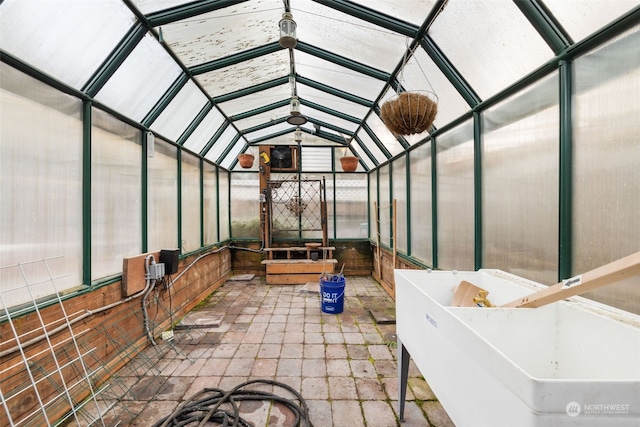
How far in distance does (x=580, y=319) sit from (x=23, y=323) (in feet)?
10.5

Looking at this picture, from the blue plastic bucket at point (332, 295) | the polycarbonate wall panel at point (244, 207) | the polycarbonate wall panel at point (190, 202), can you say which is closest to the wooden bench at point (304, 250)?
the polycarbonate wall panel at point (244, 207)

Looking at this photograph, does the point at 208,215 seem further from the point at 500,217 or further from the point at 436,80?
the point at 500,217

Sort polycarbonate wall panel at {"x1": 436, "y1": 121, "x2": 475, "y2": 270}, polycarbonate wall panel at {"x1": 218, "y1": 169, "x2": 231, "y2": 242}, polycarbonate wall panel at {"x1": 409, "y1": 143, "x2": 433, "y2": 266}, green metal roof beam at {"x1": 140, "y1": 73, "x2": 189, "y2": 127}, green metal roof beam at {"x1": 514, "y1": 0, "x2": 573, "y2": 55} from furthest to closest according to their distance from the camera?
polycarbonate wall panel at {"x1": 218, "y1": 169, "x2": 231, "y2": 242} → polycarbonate wall panel at {"x1": 409, "y1": 143, "x2": 433, "y2": 266} → green metal roof beam at {"x1": 140, "y1": 73, "x2": 189, "y2": 127} → polycarbonate wall panel at {"x1": 436, "y1": 121, "x2": 475, "y2": 270} → green metal roof beam at {"x1": 514, "y1": 0, "x2": 573, "y2": 55}

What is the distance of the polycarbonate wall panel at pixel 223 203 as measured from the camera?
6.46m

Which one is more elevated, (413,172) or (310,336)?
(413,172)

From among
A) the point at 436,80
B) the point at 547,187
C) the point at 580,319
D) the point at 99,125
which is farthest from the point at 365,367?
the point at 99,125

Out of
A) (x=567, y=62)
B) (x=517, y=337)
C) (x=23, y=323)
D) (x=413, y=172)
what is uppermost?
(x=567, y=62)

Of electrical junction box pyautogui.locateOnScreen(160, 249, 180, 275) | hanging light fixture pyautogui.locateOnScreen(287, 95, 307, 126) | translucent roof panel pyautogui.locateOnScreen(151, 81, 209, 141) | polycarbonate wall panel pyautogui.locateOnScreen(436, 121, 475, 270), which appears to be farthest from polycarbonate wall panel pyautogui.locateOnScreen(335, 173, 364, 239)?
electrical junction box pyautogui.locateOnScreen(160, 249, 180, 275)

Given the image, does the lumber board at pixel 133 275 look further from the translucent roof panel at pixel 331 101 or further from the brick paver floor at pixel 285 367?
the translucent roof panel at pixel 331 101

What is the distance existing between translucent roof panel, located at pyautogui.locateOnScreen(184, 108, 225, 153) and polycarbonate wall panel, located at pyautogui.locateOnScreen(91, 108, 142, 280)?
1.35m

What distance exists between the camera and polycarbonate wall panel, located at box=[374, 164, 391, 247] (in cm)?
574

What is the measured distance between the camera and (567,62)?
172 centimetres

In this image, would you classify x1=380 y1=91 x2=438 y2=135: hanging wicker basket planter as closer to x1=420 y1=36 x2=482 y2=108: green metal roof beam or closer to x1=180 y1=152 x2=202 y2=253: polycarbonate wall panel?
x1=420 y1=36 x2=482 y2=108: green metal roof beam

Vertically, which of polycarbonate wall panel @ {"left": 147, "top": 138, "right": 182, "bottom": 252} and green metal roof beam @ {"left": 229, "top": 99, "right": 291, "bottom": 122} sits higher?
green metal roof beam @ {"left": 229, "top": 99, "right": 291, "bottom": 122}
